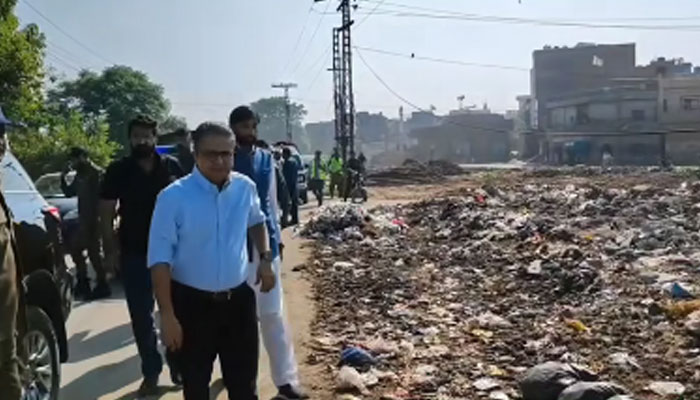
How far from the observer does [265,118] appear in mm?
107500

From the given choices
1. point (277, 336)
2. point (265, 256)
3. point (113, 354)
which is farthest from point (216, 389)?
point (265, 256)

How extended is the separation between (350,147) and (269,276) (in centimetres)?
2921

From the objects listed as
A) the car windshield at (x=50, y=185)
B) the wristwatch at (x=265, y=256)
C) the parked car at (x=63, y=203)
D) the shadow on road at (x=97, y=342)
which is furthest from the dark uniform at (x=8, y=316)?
the car windshield at (x=50, y=185)

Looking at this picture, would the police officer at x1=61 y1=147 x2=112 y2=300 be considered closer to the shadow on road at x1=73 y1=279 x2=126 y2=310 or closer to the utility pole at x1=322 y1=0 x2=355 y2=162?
the shadow on road at x1=73 y1=279 x2=126 y2=310

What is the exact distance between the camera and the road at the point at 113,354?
545 centimetres

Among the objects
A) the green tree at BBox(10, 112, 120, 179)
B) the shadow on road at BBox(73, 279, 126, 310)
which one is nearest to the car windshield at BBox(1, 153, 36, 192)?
the shadow on road at BBox(73, 279, 126, 310)

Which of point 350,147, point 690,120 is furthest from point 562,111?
point 350,147

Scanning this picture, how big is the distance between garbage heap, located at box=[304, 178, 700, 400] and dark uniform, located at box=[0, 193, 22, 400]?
8.05ft

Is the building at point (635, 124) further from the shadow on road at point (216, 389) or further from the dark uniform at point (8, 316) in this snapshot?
the dark uniform at point (8, 316)

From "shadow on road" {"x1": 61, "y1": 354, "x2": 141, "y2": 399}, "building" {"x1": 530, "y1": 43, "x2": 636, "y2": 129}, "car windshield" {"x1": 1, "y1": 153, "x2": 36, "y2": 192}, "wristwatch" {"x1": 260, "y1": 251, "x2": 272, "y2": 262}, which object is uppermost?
"building" {"x1": 530, "y1": 43, "x2": 636, "y2": 129}

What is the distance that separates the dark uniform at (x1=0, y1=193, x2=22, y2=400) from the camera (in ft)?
10.7

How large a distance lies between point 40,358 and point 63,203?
7393mm

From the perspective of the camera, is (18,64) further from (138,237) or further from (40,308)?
(40,308)

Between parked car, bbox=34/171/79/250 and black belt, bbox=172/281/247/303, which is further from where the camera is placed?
parked car, bbox=34/171/79/250
